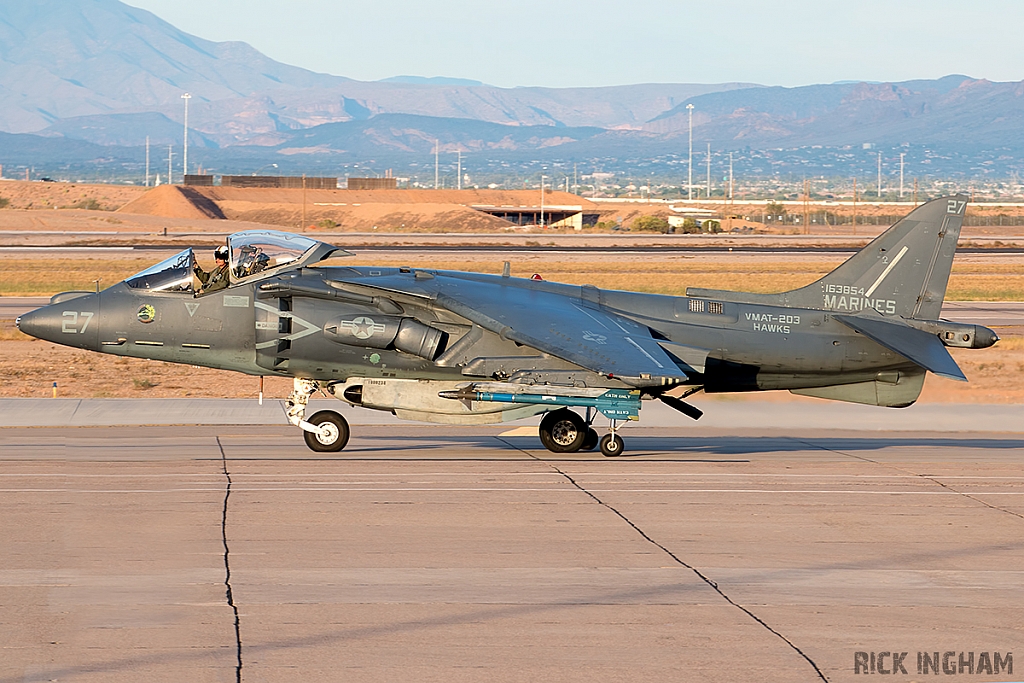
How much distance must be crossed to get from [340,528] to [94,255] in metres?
62.5

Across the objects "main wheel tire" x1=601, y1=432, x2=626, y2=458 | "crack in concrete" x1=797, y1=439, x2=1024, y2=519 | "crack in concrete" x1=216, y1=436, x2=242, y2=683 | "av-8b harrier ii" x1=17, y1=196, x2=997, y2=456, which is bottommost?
"crack in concrete" x1=216, y1=436, x2=242, y2=683

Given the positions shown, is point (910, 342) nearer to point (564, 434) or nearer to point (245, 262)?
point (564, 434)

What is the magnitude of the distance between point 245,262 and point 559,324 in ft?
16.1

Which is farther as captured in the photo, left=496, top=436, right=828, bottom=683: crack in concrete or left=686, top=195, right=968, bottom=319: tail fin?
left=686, top=195, right=968, bottom=319: tail fin

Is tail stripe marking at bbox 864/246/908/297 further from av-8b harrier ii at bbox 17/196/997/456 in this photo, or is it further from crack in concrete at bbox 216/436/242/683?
crack in concrete at bbox 216/436/242/683

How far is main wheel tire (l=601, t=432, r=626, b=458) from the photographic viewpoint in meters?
17.9

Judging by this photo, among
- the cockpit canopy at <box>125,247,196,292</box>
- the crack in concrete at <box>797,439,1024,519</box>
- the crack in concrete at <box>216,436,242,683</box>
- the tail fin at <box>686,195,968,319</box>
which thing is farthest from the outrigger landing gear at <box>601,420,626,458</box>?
the cockpit canopy at <box>125,247,196,292</box>

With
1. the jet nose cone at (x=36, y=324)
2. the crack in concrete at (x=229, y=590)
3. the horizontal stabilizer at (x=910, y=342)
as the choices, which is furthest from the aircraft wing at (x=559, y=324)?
the jet nose cone at (x=36, y=324)

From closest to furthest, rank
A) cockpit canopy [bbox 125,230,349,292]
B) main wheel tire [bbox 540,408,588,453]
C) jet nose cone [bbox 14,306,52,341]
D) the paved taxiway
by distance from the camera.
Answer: the paved taxiway, jet nose cone [bbox 14,306,52,341], cockpit canopy [bbox 125,230,349,292], main wheel tire [bbox 540,408,588,453]

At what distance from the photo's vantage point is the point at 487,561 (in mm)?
11547

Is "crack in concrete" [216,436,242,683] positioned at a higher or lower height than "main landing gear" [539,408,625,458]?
lower

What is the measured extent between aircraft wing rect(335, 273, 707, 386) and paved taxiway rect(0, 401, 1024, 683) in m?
1.51

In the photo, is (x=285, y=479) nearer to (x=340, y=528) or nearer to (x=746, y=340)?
(x=340, y=528)

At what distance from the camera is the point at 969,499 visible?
15.3 meters
